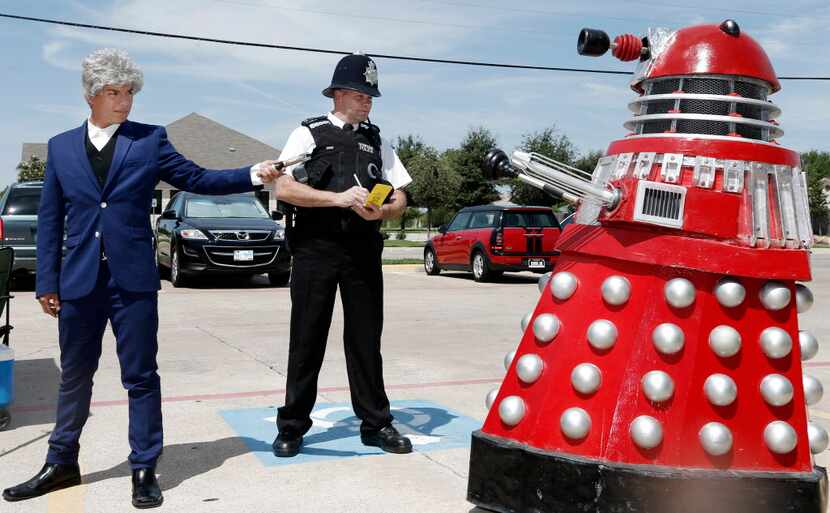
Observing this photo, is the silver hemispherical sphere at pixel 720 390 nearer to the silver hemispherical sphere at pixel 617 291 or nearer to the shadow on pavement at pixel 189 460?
the silver hemispherical sphere at pixel 617 291

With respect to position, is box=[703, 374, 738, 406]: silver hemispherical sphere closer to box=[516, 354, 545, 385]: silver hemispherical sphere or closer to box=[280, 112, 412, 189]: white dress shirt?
box=[516, 354, 545, 385]: silver hemispherical sphere

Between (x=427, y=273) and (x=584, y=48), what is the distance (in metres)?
15.7

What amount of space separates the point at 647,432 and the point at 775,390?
45cm

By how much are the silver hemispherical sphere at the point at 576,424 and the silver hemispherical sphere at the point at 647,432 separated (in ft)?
0.49

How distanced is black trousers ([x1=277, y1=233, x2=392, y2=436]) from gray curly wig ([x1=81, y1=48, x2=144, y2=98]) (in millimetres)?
1145

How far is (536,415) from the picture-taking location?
288 centimetres

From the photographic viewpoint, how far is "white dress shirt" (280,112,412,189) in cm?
415

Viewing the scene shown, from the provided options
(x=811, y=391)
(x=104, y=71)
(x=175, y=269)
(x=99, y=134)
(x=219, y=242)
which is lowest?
(x=175, y=269)

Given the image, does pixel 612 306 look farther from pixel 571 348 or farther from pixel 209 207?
pixel 209 207

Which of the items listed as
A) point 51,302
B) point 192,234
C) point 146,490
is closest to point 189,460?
point 146,490

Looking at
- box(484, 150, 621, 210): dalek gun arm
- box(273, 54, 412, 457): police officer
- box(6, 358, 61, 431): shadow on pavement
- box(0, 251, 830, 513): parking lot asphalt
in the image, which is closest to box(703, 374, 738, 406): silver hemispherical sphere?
→ box(484, 150, 621, 210): dalek gun arm

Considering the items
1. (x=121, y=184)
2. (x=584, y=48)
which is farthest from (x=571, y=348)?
(x=121, y=184)

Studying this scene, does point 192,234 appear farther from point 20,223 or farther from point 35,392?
point 35,392

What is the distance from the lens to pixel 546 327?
9.57 ft
